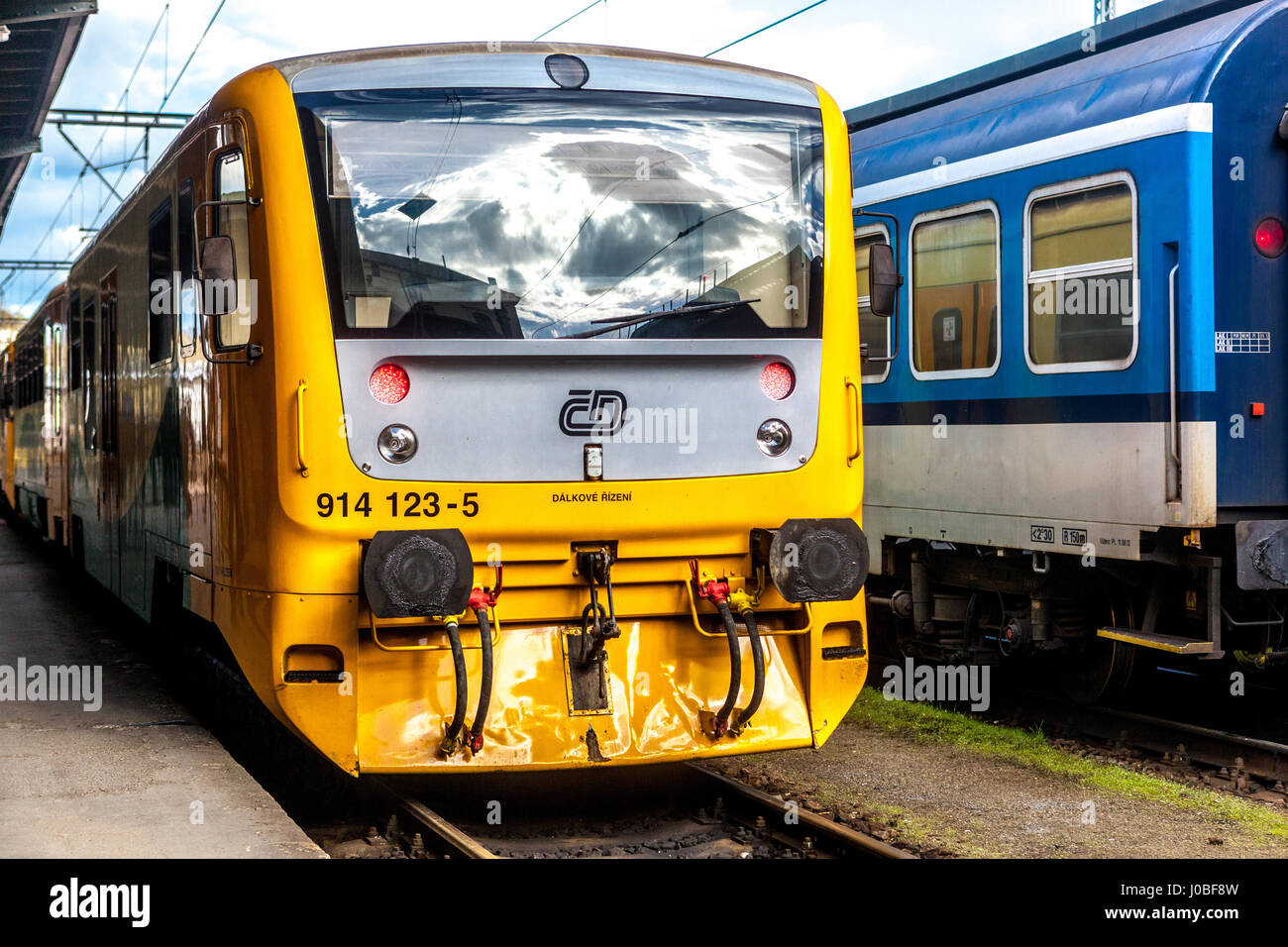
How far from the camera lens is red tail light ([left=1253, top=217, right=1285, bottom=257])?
301 inches

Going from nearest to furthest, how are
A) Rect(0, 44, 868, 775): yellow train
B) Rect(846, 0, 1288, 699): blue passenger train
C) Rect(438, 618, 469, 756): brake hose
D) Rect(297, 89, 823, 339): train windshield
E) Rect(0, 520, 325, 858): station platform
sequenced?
Rect(0, 520, 325, 858): station platform → Rect(438, 618, 469, 756): brake hose → Rect(0, 44, 868, 775): yellow train → Rect(297, 89, 823, 339): train windshield → Rect(846, 0, 1288, 699): blue passenger train

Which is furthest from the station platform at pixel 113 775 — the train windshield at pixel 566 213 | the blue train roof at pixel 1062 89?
the blue train roof at pixel 1062 89

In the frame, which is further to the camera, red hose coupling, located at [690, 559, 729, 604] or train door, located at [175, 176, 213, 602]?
train door, located at [175, 176, 213, 602]

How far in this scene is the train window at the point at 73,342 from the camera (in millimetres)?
12148

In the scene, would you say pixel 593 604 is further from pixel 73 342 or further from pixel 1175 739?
pixel 73 342

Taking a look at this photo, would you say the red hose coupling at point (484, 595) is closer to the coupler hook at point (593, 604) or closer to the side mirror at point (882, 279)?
the coupler hook at point (593, 604)

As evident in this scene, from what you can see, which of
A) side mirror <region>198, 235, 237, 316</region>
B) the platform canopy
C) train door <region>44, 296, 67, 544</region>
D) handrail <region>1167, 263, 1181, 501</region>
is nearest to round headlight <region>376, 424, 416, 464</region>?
side mirror <region>198, 235, 237, 316</region>

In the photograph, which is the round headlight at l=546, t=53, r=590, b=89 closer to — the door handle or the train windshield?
the train windshield

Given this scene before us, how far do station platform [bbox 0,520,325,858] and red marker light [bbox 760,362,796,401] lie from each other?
8.25 ft

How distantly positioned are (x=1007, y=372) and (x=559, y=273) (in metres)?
3.73

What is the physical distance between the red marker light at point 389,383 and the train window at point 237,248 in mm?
593

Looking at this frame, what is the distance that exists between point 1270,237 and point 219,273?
17.5 ft

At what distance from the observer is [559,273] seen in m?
5.81

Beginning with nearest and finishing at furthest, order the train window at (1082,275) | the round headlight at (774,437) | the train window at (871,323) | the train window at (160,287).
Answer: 1. the round headlight at (774,437)
2. the train window at (160,287)
3. the train window at (1082,275)
4. the train window at (871,323)
